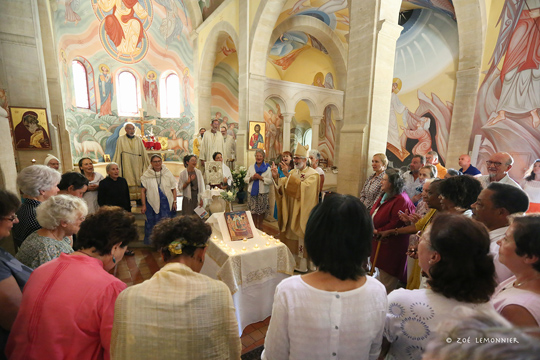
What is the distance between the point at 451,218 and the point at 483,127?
6.59 meters

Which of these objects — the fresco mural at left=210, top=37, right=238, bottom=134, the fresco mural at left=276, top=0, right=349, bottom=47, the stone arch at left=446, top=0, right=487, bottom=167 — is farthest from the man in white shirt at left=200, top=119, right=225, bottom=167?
the stone arch at left=446, top=0, right=487, bottom=167

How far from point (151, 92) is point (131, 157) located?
9.32 meters

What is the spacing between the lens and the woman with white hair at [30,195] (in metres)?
2.32

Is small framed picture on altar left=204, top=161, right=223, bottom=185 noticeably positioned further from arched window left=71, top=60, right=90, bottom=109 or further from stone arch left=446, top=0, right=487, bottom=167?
arched window left=71, top=60, right=90, bottom=109

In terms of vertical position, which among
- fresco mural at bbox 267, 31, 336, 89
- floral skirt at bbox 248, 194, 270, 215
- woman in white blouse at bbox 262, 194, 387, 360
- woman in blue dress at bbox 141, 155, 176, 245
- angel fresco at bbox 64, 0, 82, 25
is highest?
angel fresco at bbox 64, 0, 82, 25

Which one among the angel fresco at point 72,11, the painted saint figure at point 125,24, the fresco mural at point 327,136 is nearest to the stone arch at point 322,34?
the fresco mural at point 327,136

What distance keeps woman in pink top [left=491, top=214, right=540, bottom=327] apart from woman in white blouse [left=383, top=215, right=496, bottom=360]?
0.17m

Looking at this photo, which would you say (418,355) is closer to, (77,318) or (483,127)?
(77,318)

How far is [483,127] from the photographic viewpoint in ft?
19.5

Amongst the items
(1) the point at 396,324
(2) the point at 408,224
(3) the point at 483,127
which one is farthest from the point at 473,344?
(3) the point at 483,127

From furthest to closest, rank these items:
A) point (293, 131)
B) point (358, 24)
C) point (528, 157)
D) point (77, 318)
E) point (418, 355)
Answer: point (293, 131), point (528, 157), point (358, 24), point (77, 318), point (418, 355)

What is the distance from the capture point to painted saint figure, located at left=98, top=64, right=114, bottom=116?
12.6m

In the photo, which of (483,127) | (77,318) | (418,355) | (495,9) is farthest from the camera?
(483,127)

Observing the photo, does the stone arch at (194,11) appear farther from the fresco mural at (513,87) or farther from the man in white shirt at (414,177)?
the man in white shirt at (414,177)
